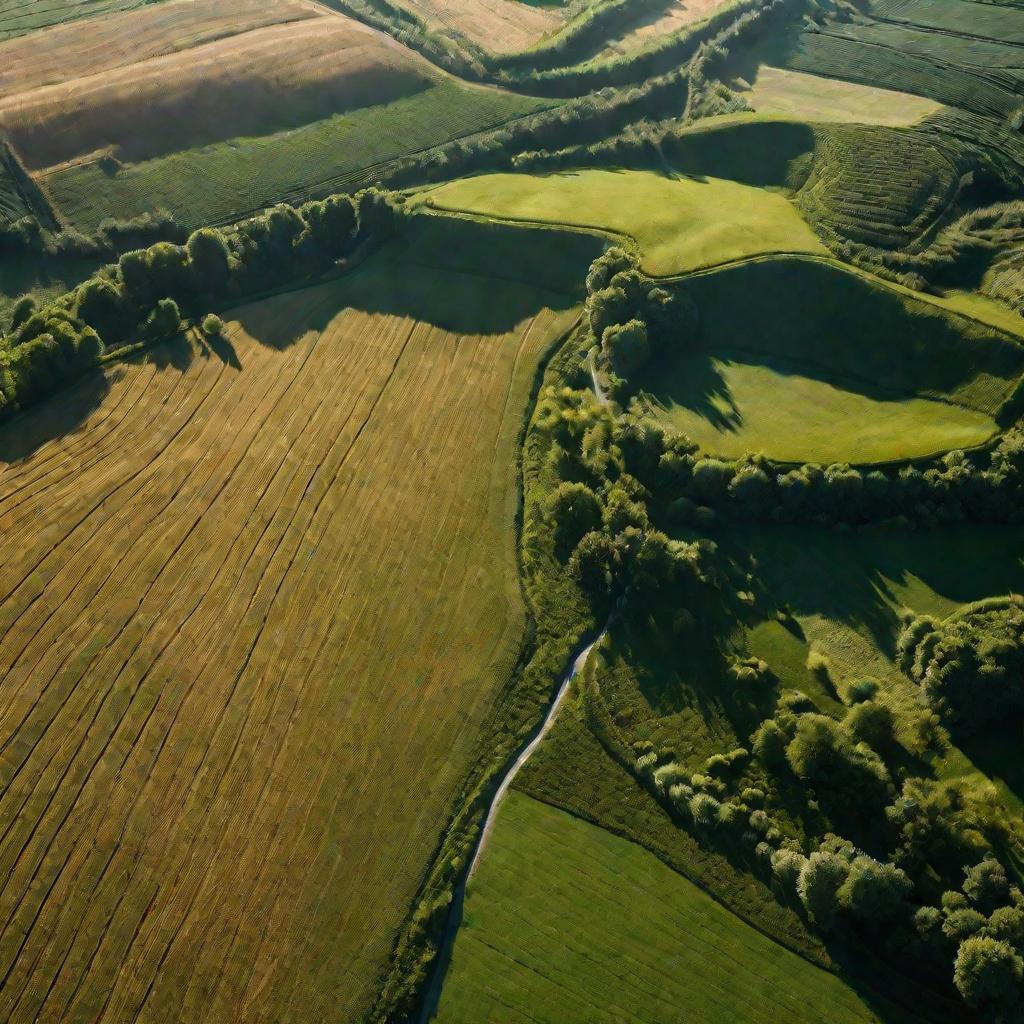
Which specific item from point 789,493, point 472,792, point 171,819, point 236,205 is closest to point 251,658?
point 171,819

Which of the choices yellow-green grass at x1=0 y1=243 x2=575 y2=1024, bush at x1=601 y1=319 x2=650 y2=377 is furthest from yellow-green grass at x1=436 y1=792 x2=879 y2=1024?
bush at x1=601 y1=319 x2=650 y2=377

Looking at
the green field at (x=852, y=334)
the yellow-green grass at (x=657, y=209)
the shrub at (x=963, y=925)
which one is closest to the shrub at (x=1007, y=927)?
the shrub at (x=963, y=925)

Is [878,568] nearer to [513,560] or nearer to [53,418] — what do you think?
[513,560]

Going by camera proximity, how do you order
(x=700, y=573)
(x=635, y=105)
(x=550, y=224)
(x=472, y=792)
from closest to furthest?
(x=472, y=792)
(x=700, y=573)
(x=550, y=224)
(x=635, y=105)

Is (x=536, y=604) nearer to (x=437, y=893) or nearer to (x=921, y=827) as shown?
(x=437, y=893)

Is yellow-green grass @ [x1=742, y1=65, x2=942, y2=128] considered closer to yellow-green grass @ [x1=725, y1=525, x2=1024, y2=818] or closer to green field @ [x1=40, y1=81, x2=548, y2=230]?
green field @ [x1=40, y1=81, x2=548, y2=230]

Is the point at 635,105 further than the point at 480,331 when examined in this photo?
Yes

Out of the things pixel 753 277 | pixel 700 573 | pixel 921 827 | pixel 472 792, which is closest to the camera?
pixel 921 827
